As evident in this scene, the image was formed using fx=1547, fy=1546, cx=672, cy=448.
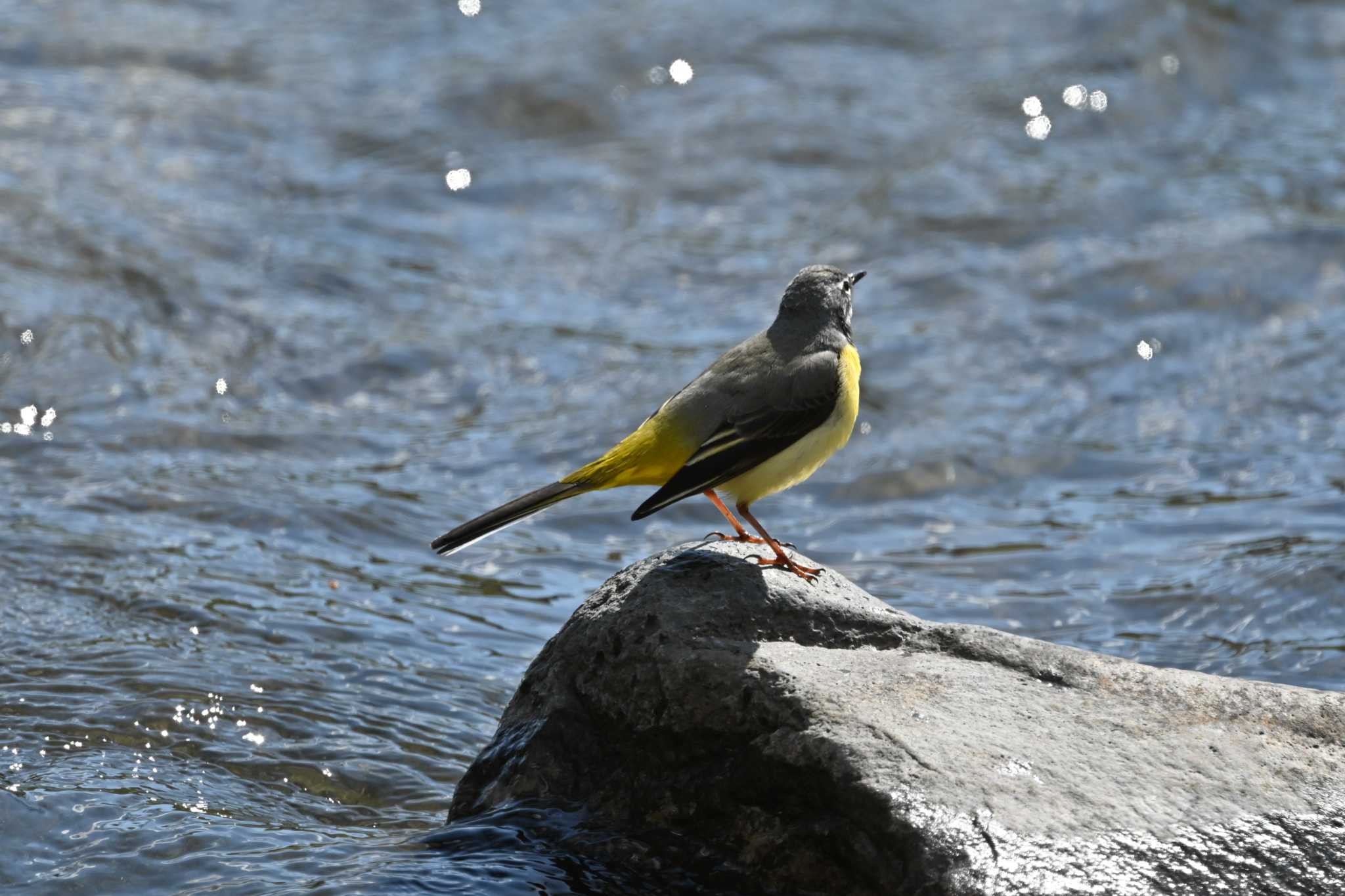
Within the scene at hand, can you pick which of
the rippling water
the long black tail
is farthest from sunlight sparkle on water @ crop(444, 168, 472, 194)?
the long black tail

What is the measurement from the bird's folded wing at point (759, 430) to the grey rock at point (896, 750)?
279mm

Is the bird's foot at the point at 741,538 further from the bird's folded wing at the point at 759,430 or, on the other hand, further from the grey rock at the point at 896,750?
the bird's folded wing at the point at 759,430

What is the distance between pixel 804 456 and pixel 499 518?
1235 mm

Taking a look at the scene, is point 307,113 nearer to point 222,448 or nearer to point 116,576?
point 222,448

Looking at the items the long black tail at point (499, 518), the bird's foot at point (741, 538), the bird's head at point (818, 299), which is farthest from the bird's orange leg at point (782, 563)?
the bird's head at point (818, 299)

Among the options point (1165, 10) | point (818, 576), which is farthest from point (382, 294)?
point (1165, 10)

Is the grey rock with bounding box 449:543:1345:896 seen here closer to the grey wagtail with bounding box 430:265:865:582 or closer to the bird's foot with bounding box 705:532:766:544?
the bird's foot with bounding box 705:532:766:544

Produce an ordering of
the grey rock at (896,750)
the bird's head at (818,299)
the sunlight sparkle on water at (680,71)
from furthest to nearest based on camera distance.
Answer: the sunlight sparkle on water at (680,71)
the bird's head at (818,299)
the grey rock at (896,750)

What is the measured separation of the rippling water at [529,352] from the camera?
6.82 meters

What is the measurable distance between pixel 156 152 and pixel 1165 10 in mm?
11290

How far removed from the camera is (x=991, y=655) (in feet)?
18.4

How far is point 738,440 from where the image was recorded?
602cm

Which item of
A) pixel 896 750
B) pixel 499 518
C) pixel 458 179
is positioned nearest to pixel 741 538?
pixel 499 518

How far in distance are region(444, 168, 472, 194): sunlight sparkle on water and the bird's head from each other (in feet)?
29.7
